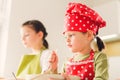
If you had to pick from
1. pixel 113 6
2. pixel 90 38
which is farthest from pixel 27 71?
pixel 113 6

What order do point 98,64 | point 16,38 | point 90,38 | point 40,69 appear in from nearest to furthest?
point 98,64, point 90,38, point 40,69, point 16,38

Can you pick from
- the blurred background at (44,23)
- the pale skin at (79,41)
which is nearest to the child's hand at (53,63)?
the pale skin at (79,41)

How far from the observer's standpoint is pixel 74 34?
1.04 meters

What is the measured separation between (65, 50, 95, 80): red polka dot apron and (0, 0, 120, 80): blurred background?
573 mm

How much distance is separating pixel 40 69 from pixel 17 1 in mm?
870

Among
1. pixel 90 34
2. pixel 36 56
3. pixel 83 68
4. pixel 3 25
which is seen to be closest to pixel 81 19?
pixel 90 34

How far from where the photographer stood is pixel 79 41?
3.42ft

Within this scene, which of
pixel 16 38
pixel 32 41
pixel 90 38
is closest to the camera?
pixel 90 38

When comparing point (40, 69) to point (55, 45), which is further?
point (55, 45)

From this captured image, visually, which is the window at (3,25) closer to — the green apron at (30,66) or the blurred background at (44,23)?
the blurred background at (44,23)

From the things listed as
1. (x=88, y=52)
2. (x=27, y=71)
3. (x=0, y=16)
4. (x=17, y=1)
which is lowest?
(x=27, y=71)

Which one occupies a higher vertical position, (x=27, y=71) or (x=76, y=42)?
(x=76, y=42)

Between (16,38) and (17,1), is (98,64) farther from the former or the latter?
(17,1)

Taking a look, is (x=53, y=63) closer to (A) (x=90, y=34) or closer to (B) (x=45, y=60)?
(B) (x=45, y=60)
